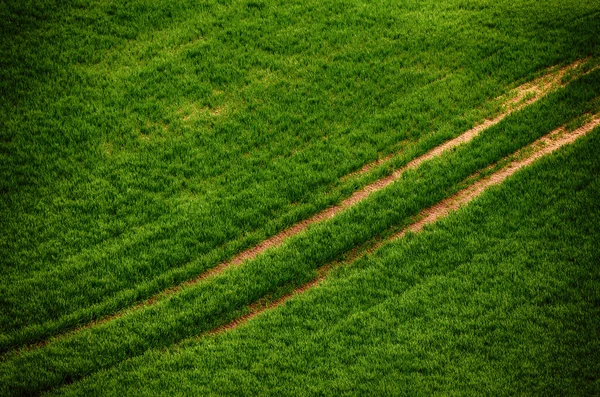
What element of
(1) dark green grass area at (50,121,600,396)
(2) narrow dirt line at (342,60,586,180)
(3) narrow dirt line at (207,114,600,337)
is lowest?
(1) dark green grass area at (50,121,600,396)

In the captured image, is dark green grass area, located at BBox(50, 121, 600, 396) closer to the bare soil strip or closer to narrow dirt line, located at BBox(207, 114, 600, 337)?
narrow dirt line, located at BBox(207, 114, 600, 337)

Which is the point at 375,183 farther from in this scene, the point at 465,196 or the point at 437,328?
the point at 437,328

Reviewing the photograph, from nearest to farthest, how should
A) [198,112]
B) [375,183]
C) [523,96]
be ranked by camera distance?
1. [375,183]
2. [523,96]
3. [198,112]

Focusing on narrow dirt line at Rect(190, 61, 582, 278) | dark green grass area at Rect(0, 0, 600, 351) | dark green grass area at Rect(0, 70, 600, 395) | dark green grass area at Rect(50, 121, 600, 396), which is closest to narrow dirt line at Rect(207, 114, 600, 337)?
dark green grass area at Rect(0, 70, 600, 395)

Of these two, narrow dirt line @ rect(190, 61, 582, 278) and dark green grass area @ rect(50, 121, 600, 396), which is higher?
narrow dirt line @ rect(190, 61, 582, 278)

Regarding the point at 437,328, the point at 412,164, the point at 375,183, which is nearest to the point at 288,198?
the point at 375,183

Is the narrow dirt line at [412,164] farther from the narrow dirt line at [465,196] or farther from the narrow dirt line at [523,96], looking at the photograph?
the narrow dirt line at [465,196]

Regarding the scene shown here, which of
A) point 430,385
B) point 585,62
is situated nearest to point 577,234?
point 430,385
